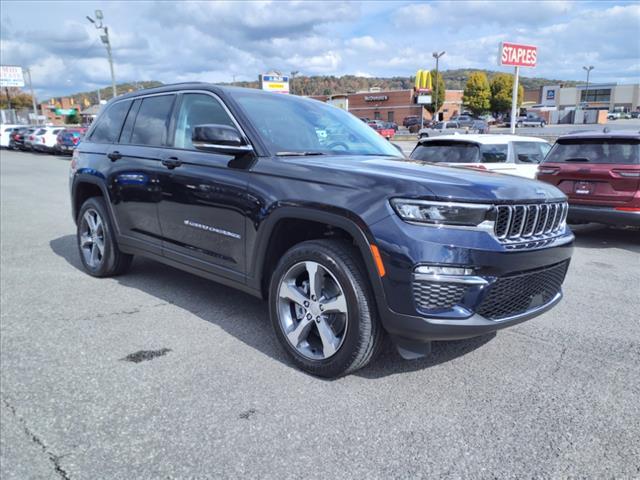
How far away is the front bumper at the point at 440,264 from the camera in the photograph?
8.77 feet

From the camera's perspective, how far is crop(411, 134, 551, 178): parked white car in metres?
7.99

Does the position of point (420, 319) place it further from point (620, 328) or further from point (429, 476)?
point (620, 328)

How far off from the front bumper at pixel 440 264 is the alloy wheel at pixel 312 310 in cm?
38

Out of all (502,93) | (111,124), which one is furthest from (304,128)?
(502,93)

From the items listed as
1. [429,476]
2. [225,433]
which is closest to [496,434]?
[429,476]

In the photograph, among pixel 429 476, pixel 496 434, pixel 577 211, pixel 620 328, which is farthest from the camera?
pixel 577 211

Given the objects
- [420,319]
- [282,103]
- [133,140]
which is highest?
[282,103]

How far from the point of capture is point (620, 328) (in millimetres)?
4105

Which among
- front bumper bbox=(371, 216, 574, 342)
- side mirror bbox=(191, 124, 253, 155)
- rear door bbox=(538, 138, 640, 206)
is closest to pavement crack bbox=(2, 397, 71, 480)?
front bumper bbox=(371, 216, 574, 342)

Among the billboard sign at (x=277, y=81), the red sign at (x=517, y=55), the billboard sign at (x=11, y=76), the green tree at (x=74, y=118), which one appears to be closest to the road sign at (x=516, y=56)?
the red sign at (x=517, y=55)

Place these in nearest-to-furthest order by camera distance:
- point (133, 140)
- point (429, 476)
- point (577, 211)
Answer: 1. point (429, 476)
2. point (133, 140)
3. point (577, 211)

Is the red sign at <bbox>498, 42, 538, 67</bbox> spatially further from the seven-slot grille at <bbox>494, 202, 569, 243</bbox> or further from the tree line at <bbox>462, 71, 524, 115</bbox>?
the tree line at <bbox>462, 71, 524, 115</bbox>

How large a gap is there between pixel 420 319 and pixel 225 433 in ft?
3.94

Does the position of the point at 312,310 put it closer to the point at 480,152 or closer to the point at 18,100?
the point at 480,152
